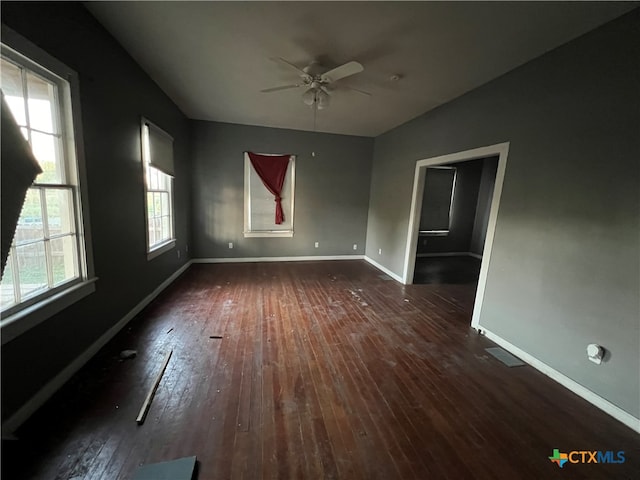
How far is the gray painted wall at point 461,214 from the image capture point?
6.16m

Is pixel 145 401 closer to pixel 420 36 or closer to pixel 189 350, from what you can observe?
pixel 189 350

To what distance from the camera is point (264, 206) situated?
5363 mm

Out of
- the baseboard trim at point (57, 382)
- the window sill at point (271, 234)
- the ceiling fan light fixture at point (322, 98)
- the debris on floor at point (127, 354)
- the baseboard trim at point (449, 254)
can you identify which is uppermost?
the ceiling fan light fixture at point (322, 98)

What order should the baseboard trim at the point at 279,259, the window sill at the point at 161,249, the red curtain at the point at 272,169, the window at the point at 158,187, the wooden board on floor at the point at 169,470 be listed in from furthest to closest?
the baseboard trim at the point at 279,259 → the red curtain at the point at 272,169 → the window sill at the point at 161,249 → the window at the point at 158,187 → the wooden board on floor at the point at 169,470

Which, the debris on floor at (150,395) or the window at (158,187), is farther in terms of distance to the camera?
the window at (158,187)

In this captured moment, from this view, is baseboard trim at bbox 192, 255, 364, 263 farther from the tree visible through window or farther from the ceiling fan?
the ceiling fan

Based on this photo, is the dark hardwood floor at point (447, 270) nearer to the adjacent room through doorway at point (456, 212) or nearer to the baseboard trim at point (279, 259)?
the adjacent room through doorway at point (456, 212)

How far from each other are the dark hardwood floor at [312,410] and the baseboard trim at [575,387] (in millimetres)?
61

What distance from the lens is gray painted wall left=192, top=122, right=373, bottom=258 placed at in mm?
4980

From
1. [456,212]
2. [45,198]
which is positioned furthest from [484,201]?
[45,198]

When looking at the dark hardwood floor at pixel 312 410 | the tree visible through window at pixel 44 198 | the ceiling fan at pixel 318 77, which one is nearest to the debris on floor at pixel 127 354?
the dark hardwood floor at pixel 312 410

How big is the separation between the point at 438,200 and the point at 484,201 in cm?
121

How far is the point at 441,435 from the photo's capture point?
5.28ft

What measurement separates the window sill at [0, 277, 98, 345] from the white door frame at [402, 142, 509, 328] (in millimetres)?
3707
